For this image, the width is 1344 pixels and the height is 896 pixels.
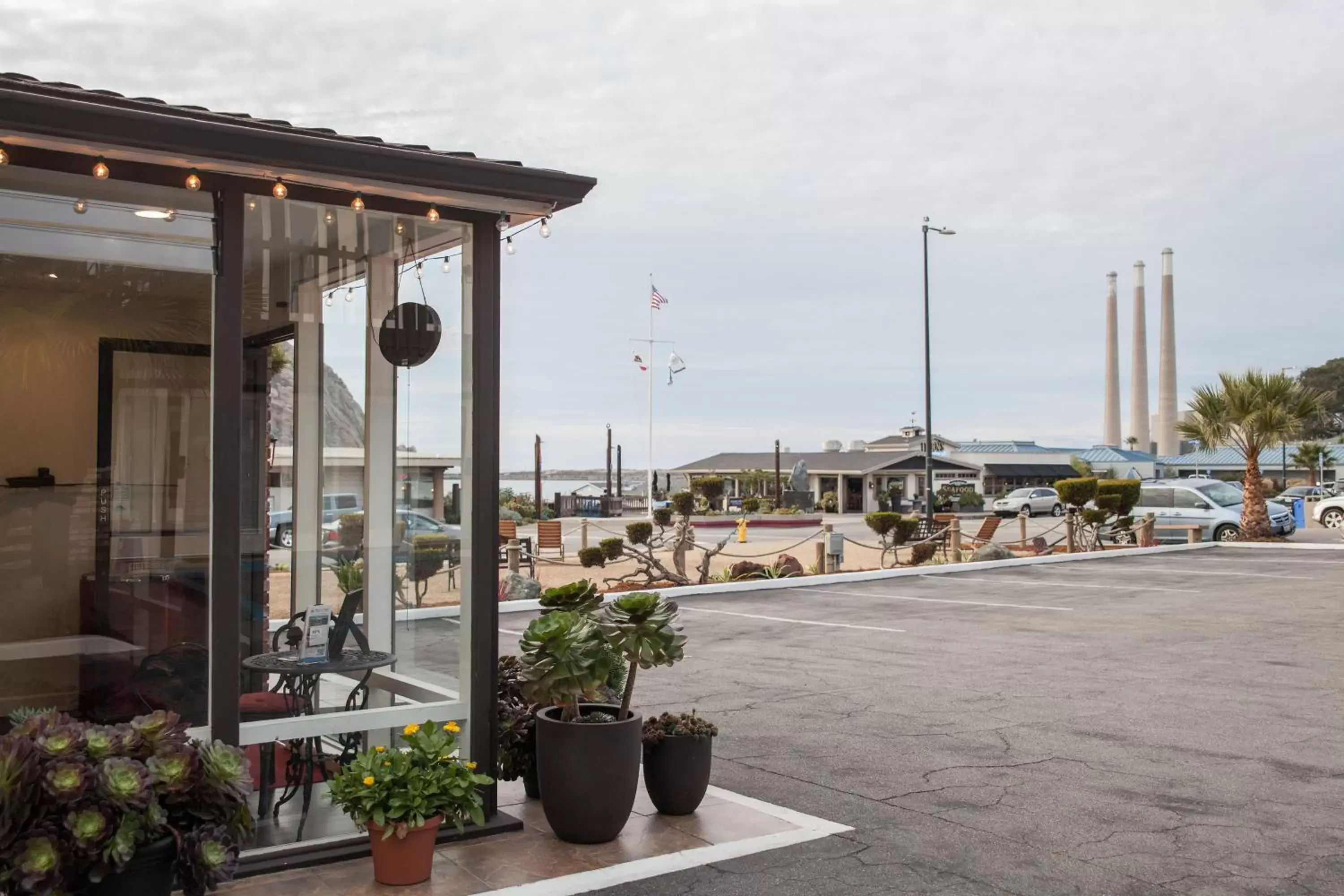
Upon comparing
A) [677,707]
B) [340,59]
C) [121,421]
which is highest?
[340,59]

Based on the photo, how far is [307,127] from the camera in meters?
5.32

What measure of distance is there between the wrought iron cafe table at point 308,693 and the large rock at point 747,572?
49.0ft

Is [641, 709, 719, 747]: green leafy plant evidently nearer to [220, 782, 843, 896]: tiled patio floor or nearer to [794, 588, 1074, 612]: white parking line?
[220, 782, 843, 896]: tiled patio floor

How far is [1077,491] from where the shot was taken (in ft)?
89.7

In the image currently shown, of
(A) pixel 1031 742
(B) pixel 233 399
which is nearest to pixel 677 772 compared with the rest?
(B) pixel 233 399

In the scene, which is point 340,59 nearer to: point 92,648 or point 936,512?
point 92,648

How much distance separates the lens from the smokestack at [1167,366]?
101 metres

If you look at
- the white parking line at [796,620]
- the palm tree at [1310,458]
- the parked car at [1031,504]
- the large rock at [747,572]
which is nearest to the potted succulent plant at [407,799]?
the white parking line at [796,620]

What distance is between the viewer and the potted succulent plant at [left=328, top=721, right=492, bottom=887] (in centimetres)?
470

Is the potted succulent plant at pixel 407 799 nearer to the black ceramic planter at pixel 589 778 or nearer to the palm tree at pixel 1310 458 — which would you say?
the black ceramic planter at pixel 589 778

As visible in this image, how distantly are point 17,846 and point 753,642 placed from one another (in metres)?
9.43

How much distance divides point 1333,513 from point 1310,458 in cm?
4524

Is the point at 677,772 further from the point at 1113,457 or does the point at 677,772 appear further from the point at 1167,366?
the point at 1167,366

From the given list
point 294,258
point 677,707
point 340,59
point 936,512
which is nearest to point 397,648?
point 294,258
